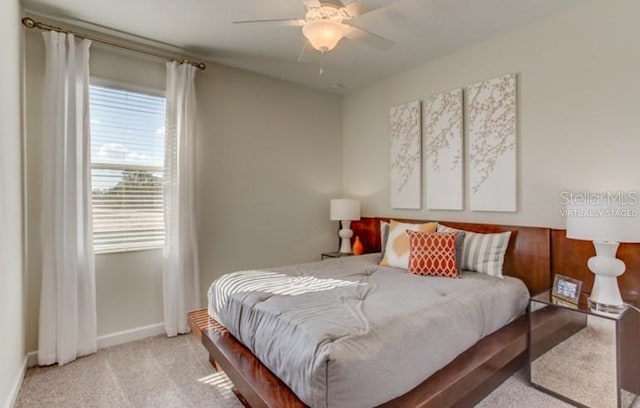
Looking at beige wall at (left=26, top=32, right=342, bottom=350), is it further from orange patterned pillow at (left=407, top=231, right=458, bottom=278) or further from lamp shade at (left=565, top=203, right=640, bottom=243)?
lamp shade at (left=565, top=203, right=640, bottom=243)

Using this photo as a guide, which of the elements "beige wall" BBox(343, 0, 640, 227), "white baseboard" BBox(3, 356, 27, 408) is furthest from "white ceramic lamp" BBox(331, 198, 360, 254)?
"white baseboard" BBox(3, 356, 27, 408)

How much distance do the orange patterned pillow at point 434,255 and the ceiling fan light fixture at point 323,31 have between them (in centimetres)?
164

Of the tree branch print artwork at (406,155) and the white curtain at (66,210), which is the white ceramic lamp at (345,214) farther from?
the white curtain at (66,210)

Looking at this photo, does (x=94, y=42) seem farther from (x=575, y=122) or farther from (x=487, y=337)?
(x=575, y=122)

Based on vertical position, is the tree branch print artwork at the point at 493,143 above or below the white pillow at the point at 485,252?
above

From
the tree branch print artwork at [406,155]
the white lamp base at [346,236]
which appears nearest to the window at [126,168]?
the white lamp base at [346,236]

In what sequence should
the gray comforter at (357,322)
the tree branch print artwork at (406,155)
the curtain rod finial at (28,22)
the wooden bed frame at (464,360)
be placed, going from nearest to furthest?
the gray comforter at (357,322) < the wooden bed frame at (464,360) < the curtain rod finial at (28,22) < the tree branch print artwork at (406,155)

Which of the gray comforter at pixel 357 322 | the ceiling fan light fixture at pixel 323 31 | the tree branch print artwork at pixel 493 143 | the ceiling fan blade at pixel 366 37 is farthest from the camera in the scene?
the tree branch print artwork at pixel 493 143

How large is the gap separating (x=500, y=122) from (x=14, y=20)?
146 inches

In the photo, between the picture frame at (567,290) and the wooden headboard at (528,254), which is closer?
the picture frame at (567,290)

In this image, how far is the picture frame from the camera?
2076 millimetres

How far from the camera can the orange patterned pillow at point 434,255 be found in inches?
97.5

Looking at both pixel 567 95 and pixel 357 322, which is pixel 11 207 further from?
pixel 567 95

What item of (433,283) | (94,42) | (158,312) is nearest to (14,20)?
(94,42)
